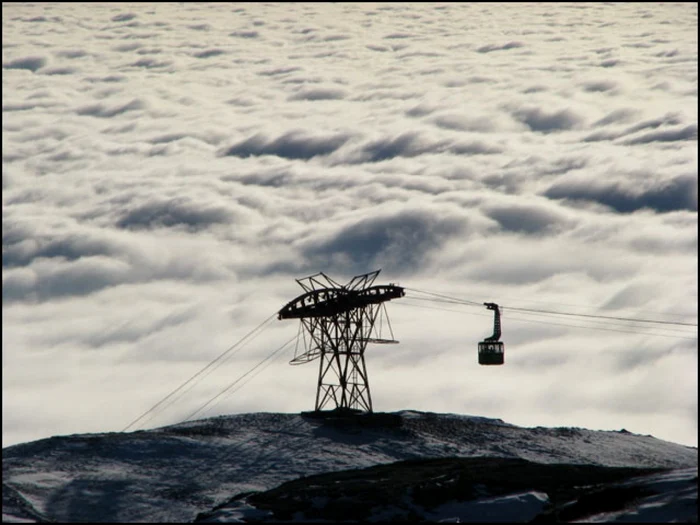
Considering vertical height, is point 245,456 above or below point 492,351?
below

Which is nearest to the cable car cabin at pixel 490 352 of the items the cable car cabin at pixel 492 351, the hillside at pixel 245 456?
the cable car cabin at pixel 492 351

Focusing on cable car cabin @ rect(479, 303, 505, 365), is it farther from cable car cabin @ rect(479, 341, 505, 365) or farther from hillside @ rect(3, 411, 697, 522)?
hillside @ rect(3, 411, 697, 522)

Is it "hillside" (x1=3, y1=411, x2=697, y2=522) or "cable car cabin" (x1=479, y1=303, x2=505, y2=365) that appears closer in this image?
"hillside" (x1=3, y1=411, x2=697, y2=522)

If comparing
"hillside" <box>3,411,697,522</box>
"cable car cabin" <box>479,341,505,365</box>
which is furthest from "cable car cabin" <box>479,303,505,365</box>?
"hillside" <box>3,411,697,522</box>

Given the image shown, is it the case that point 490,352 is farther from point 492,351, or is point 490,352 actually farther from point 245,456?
point 245,456

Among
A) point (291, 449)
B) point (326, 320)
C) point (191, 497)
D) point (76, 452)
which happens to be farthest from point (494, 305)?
point (76, 452)

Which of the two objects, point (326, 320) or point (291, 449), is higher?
point (326, 320)

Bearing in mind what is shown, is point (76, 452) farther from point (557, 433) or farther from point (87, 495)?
point (557, 433)

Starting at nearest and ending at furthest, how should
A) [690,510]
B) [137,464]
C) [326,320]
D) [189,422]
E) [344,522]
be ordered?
[690,510]
[344,522]
[137,464]
[326,320]
[189,422]

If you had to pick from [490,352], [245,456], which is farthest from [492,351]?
[245,456]
